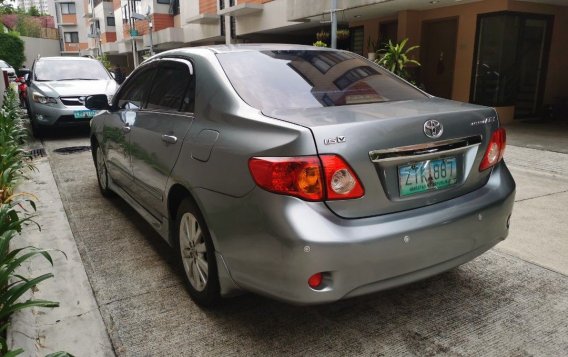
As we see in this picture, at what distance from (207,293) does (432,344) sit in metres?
1.28

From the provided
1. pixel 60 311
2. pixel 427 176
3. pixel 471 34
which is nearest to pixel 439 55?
pixel 471 34

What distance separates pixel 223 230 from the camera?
2479 mm

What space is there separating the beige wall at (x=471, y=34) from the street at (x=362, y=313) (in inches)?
332

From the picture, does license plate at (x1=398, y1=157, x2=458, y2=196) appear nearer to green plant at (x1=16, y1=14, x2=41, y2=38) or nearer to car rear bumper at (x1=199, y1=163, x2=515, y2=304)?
car rear bumper at (x1=199, y1=163, x2=515, y2=304)

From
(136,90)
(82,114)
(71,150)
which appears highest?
(136,90)

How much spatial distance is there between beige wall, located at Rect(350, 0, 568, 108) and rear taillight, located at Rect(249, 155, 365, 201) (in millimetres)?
10133

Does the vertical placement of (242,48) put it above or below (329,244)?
above

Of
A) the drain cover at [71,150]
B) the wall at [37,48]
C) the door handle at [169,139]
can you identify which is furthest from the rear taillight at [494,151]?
the wall at [37,48]

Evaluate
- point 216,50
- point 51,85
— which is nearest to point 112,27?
point 51,85

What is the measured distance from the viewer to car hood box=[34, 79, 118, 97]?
9.03 meters

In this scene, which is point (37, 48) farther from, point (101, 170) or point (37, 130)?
point (101, 170)

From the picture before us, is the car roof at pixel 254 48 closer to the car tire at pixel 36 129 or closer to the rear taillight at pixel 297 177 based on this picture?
the rear taillight at pixel 297 177

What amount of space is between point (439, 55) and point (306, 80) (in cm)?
1122

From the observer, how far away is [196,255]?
2891 mm
